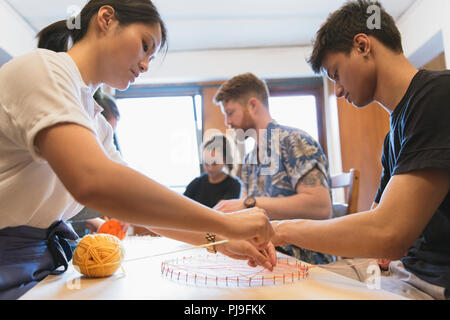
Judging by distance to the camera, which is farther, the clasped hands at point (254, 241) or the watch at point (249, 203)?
the watch at point (249, 203)

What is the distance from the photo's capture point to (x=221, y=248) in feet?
3.32

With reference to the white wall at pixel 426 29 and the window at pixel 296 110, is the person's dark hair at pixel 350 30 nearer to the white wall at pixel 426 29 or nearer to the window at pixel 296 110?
the white wall at pixel 426 29

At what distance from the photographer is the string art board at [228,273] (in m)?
0.76

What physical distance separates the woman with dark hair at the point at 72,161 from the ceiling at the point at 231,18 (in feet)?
8.62

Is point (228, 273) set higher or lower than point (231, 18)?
lower

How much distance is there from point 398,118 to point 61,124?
80cm

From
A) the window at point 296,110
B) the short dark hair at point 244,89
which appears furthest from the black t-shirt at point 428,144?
the window at point 296,110

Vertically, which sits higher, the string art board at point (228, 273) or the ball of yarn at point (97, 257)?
the ball of yarn at point (97, 257)

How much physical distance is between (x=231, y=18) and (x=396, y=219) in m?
3.32

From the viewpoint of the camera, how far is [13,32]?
316 centimetres

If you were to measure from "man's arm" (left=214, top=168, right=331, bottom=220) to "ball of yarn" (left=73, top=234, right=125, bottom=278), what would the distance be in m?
0.74

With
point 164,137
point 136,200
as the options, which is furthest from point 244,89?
point 164,137

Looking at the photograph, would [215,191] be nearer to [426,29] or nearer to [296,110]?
[296,110]
